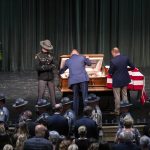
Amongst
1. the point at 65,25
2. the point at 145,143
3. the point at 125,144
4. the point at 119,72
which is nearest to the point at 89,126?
the point at 125,144

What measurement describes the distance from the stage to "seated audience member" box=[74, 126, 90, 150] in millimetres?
3228

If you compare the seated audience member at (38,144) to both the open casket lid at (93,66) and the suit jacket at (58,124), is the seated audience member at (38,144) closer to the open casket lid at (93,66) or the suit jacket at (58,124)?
the suit jacket at (58,124)

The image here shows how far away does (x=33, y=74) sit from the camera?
20078mm

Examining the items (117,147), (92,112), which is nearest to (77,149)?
(117,147)

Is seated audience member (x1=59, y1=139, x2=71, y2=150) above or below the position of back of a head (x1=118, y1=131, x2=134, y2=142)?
below

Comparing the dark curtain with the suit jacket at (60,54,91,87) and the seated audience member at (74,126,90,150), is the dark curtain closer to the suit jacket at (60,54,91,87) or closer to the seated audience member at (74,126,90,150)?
the suit jacket at (60,54,91,87)

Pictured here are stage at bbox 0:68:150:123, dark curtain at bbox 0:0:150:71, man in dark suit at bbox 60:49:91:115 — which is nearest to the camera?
man in dark suit at bbox 60:49:91:115

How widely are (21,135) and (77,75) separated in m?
4.08

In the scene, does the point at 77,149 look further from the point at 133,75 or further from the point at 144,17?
the point at 144,17

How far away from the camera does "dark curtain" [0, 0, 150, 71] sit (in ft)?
70.0

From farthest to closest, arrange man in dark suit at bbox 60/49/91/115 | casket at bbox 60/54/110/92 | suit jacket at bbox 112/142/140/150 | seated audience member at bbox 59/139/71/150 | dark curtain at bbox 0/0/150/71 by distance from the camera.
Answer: dark curtain at bbox 0/0/150/71 → casket at bbox 60/54/110/92 → man in dark suit at bbox 60/49/91/115 → suit jacket at bbox 112/142/140/150 → seated audience member at bbox 59/139/71/150

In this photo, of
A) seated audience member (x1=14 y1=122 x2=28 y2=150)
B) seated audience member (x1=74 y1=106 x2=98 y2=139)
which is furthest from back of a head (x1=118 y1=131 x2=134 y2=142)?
seated audience member (x1=14 y1=122 x2=28 y2=150)

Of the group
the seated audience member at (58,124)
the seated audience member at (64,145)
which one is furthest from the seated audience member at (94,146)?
the seated audience member at (58,124)

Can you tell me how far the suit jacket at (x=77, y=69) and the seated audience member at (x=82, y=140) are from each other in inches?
153
